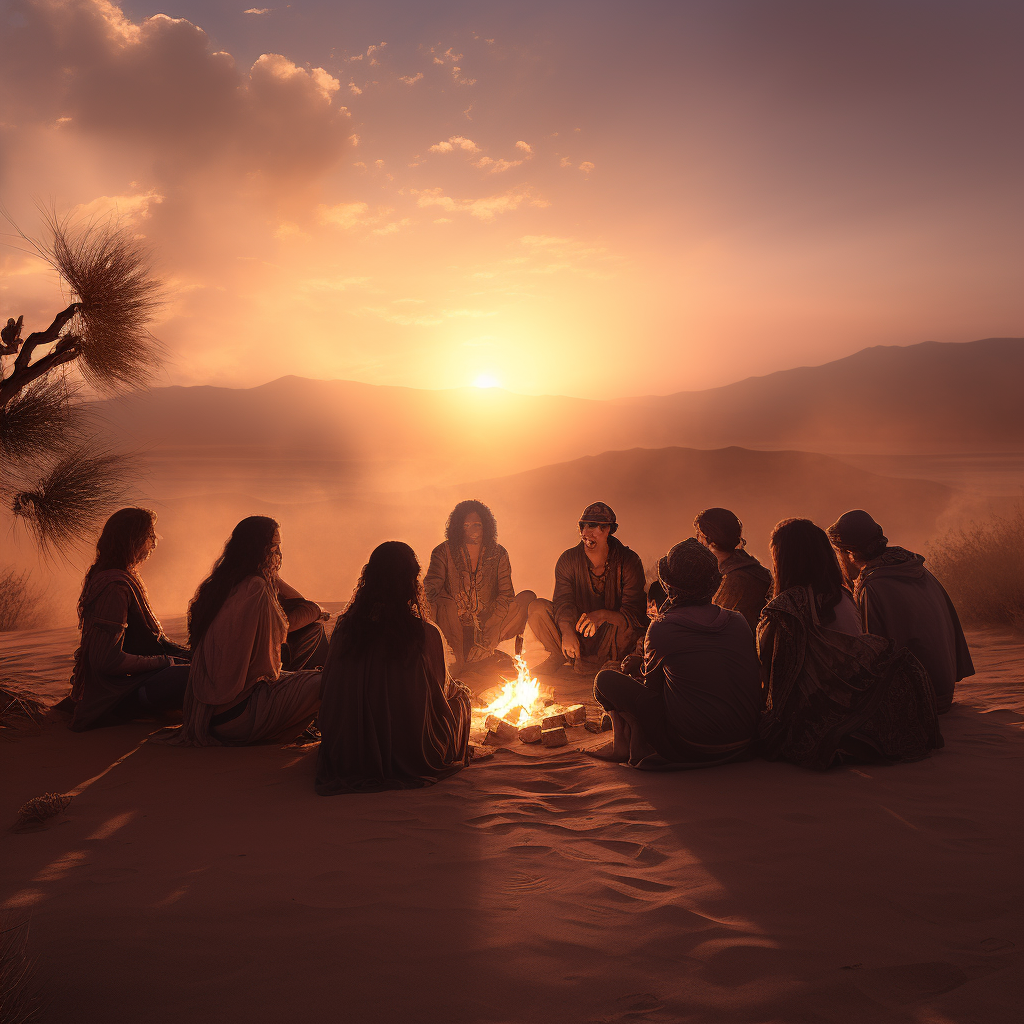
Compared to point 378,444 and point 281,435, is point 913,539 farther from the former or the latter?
point 281,435

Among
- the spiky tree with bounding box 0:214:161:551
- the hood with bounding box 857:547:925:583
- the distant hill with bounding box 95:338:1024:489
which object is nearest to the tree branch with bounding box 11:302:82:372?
the spiky tree with bounding box 0:214:161:551

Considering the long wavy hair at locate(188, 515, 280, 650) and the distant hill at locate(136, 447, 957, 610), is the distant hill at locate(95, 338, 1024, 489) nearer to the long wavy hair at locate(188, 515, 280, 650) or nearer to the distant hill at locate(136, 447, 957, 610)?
the distant hill at locate(136, 447, 957, 610)

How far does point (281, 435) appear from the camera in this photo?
95.5m

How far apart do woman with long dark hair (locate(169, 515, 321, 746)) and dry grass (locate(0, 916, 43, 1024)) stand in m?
2.21

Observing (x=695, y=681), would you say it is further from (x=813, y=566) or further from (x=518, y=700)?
(x=518, y=700)

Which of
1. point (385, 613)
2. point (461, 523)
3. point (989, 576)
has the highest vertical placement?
point (461, 523)

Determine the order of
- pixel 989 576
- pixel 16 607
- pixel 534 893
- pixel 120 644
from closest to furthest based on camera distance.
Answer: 1. pixel 534 893
2. pixel 120 644
3. pixel 989 576
4. pixel 16 607

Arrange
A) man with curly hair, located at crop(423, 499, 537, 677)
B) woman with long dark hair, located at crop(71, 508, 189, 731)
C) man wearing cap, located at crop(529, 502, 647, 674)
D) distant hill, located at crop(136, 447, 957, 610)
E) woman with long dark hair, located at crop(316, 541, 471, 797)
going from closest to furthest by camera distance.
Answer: woman with long dark hair, located at crop(316, 541, 471, 797) < woman with long dark hair, located at crop(71, 508, 189, 731) < man wearing cap, located at crop(529, 502, 647, 674) < man with curly hair, located at crop(423, 499, 537, 677) < distant hill, located at crop(136, 447, 957, 610)

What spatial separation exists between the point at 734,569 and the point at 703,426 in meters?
80.3

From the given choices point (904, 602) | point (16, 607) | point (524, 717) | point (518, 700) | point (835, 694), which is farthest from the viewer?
point (16, 607)

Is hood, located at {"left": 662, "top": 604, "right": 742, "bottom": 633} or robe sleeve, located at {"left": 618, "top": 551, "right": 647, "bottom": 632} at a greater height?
hood, located at {"left": 662, "top": 604, "right": 742, "bottom": 633}

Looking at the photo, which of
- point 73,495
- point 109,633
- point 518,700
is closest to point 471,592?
point 518,700

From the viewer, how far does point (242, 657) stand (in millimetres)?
4730

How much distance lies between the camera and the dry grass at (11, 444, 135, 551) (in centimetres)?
604
